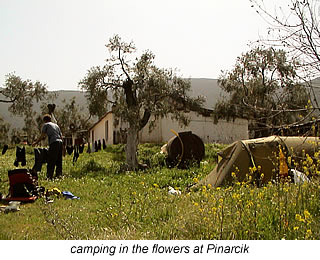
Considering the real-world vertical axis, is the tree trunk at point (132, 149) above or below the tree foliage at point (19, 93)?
below

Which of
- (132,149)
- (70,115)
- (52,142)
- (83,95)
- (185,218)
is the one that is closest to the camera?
(185,218)

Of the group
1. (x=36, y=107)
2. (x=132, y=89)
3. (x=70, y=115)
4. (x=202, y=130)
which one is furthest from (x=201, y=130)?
(x=36, y=107)

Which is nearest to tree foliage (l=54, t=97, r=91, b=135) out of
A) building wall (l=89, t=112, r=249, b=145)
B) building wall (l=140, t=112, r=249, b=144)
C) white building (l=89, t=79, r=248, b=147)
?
white building (l=89, t=79, r=248, b=147)

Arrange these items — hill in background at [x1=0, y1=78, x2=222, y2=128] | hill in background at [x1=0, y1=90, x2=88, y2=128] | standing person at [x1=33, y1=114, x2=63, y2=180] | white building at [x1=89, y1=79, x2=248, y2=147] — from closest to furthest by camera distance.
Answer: standing person at [x1=33, y1=114, x2=63, y2=180], white building at [x1=89, y1=79, x2=248, y2=147], hill in background at [x1=0, y1=78, x2=222, y2=128], hill in background at [x1=0, y1=90, x2=88, y2=128]

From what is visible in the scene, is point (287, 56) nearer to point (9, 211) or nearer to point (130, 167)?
point (9, 211)

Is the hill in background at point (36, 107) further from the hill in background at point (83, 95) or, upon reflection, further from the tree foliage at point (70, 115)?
the tree foliage at point (70, 115)

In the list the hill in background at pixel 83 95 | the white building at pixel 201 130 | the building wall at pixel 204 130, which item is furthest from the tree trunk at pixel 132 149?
the hill in background at pixel 83 95

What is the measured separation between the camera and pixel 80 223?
20.0 ft

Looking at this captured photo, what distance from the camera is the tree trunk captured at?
16.3m

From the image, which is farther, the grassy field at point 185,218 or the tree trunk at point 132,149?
the tree trunk at point 132,149

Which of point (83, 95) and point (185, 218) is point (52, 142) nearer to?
point (185, 218)

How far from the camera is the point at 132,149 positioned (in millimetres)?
16734

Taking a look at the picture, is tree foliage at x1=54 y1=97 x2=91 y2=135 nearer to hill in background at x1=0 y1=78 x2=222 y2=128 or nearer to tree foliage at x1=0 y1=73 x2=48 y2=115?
hill in background at x1=0 y1=78 x2=222 y2=128

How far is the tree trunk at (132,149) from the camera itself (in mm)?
16317
